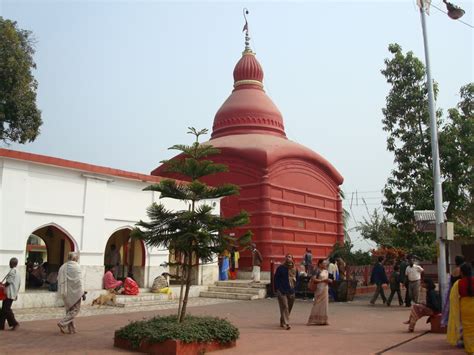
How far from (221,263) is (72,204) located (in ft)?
20.3

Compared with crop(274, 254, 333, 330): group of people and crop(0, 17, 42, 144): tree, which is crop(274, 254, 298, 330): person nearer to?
crop(274, 254, 333, 330): group of people

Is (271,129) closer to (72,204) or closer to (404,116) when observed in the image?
(404,116)

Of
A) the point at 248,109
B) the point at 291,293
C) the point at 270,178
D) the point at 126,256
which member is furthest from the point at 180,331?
the point at 248,109

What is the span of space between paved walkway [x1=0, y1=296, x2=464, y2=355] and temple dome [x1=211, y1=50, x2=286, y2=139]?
1172cm

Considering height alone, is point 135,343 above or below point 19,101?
below

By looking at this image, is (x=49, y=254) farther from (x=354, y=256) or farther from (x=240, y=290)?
(x=354, y=256)

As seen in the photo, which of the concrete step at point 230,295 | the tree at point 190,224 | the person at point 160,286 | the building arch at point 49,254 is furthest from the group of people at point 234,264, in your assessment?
the tree at point 190,224

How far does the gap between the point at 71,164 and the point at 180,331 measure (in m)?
7.48

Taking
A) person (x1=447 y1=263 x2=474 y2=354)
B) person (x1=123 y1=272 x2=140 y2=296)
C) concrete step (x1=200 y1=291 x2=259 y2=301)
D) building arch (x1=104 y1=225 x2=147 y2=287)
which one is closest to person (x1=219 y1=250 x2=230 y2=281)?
concrete step (x1=200 y1=291 x2=259 y2=301)

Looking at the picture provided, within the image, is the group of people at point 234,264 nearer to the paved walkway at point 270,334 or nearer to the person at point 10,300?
the paved walkway at point 270,334

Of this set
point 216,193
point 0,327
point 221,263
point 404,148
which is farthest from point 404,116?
point 0,327

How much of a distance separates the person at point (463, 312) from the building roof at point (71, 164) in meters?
9.67

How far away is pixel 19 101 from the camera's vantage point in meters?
17.7

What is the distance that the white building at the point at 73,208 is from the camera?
1152cm
